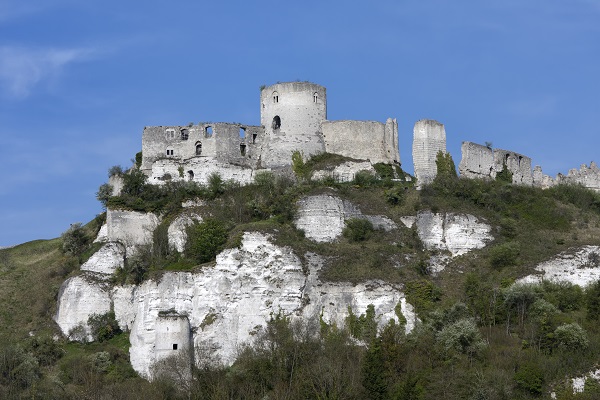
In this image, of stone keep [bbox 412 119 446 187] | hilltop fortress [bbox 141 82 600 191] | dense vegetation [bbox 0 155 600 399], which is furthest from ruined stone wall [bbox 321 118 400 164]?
stone keep [bbox 412 119 446 187]

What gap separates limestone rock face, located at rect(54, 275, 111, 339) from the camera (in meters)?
76.2

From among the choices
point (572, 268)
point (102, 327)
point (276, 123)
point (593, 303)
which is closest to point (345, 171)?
point (276, 123)

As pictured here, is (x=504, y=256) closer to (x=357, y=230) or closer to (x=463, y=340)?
(x=357, y=230)

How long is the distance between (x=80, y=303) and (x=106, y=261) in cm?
291

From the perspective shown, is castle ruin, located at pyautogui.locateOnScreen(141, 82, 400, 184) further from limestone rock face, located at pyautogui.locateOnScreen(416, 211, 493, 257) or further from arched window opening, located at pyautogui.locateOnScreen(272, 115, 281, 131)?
limestone rock face, located at pyautogui.locateOnScreen(416, 211, 493, 257)

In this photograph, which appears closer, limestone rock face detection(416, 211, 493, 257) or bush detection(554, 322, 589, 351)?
bush detection(554, 322, 589, 351)

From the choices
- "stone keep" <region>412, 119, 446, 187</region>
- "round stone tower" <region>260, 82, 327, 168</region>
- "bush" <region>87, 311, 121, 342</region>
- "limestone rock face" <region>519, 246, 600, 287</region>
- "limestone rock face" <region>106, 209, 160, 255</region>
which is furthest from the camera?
"round stone tower" <region>260, 82, 327, 168</region>

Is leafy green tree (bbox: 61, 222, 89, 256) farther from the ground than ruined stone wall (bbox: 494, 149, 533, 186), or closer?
closer

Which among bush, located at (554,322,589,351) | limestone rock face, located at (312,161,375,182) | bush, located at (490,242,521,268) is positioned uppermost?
limestone rock face, located at (312,161,375,182)

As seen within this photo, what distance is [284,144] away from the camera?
84.2 m

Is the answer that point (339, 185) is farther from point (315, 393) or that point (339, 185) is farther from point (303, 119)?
point (315, 393)

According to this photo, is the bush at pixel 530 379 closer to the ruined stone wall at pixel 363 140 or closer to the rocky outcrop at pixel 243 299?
the rocky outcrop at pixel 243 299

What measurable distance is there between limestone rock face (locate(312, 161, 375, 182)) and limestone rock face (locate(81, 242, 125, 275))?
1114 centimetres

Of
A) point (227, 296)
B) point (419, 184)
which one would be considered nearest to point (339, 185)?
point (419, 184)
